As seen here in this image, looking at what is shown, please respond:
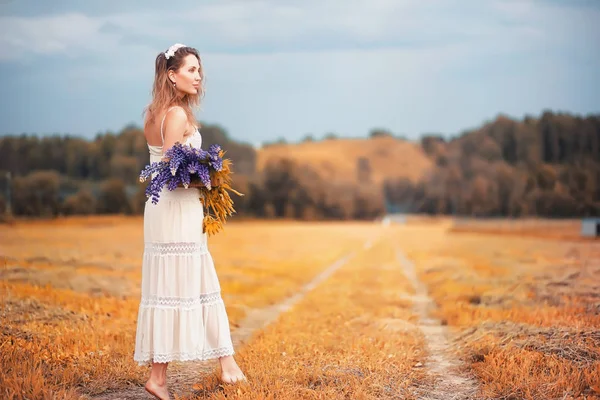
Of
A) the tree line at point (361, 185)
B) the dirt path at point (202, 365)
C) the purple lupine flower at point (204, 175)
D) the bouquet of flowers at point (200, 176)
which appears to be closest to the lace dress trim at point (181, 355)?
the dirt path at point (202, 365)

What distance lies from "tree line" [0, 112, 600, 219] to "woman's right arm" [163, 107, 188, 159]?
15.0 metres

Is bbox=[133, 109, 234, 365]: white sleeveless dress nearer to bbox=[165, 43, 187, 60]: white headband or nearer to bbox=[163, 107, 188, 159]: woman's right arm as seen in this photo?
bbox=[163, 107, 188, 159]: woman's right arm

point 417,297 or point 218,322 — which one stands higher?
point 218,322

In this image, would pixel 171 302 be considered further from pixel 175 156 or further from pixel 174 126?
pixel 174 126

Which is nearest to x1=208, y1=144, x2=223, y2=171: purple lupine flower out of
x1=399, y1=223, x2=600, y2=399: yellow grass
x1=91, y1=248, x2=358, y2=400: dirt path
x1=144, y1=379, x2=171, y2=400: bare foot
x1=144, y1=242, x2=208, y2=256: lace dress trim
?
x1=144, y1=242, x2=208, y2=256: lace dress trim

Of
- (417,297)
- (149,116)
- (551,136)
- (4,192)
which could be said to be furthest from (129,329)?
(551,136)

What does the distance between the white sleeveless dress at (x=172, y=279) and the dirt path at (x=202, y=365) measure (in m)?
0.54

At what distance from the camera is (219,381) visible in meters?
6.47

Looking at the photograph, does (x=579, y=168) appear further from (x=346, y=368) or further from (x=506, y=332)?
(x=346, y=368)

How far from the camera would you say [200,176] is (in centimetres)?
586

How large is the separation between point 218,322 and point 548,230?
27450 millimetres

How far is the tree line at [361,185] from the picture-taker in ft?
104

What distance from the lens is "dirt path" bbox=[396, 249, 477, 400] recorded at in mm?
6586

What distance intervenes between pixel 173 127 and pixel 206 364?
3016mm
